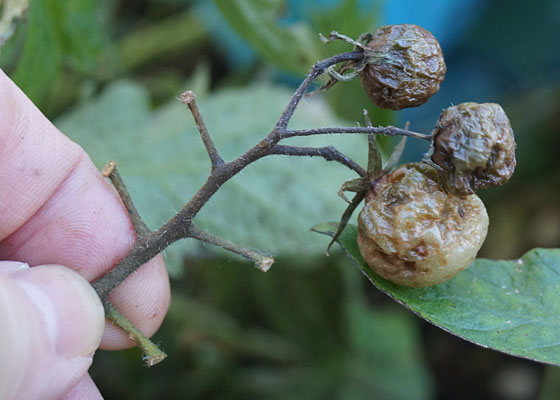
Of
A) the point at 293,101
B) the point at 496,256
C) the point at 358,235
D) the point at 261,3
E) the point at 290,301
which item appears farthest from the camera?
the point at 496,256

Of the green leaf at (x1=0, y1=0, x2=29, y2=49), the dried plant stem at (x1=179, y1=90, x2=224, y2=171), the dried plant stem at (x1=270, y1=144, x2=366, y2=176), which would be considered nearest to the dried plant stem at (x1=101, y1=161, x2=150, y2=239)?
the dried plant stem at (x1=179, y1=90, x2=224, y2=171)

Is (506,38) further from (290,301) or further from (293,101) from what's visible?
(293,101)

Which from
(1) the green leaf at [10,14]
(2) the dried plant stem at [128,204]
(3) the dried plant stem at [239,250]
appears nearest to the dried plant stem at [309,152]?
(3) the dried plant stem at [239,250]

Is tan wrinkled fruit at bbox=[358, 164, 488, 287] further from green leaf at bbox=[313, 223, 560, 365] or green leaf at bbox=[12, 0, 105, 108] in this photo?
green leaf at bbox=[12, 0, 105, 108]

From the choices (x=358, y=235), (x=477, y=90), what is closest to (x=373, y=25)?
(x=477, y=90)

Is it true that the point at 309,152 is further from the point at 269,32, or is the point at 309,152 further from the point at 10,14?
the point at 269,32

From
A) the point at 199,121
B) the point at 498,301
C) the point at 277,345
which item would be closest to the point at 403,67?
the point at 199,121

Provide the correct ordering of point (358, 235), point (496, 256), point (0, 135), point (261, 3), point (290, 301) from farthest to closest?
point (496, 256) < point (290, 301) < point (261, 3) < point (0, 135) < point (358, 235)

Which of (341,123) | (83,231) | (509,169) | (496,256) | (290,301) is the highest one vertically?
(509,169)
